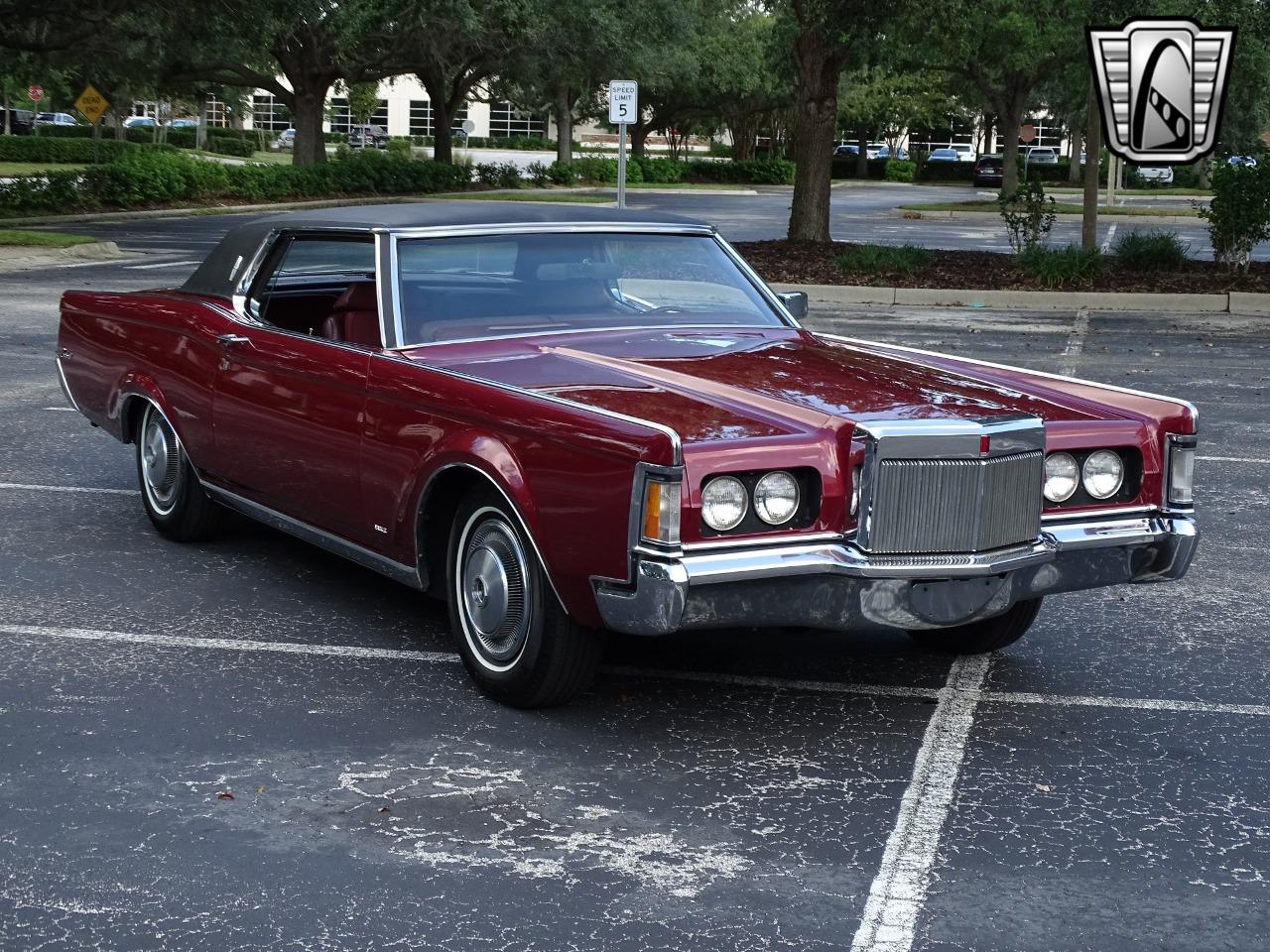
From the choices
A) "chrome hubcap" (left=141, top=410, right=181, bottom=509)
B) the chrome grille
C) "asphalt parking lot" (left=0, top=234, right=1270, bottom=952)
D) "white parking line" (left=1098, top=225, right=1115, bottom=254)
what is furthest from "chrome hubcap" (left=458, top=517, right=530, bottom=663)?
"white parking line" (left=1098, top=225, right=1115, bottom=254)

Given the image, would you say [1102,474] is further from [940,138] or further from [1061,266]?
[940,138]

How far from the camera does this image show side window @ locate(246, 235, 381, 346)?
6340 mm

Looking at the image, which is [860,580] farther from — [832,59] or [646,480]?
[832,59]

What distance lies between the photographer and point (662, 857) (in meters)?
4.16

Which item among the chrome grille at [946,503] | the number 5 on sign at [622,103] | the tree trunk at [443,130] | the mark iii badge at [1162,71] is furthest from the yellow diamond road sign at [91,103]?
the chrome grille at [946,503]

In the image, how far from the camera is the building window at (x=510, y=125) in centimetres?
12412

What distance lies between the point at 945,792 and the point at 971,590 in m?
0.62

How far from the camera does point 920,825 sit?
173 inches

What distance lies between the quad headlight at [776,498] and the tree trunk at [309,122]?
44.5 m

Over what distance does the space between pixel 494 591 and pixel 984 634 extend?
1.85 meters

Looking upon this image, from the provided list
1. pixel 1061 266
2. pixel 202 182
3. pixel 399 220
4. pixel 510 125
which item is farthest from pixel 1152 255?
pixel 510 125

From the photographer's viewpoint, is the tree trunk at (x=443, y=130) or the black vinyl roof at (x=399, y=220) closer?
the black vinyl roof at (x=399, y=220)

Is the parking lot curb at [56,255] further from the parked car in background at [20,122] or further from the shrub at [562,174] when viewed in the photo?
the parked car in background at [20,122]

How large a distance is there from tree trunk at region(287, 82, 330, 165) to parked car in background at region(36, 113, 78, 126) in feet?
163
